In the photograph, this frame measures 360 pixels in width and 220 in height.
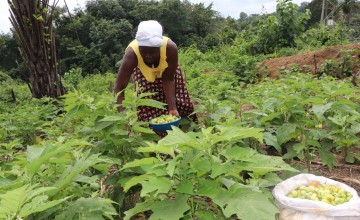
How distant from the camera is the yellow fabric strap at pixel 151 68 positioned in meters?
3.81

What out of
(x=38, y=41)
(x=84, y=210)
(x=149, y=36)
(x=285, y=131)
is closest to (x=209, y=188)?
(x=84, y=210)

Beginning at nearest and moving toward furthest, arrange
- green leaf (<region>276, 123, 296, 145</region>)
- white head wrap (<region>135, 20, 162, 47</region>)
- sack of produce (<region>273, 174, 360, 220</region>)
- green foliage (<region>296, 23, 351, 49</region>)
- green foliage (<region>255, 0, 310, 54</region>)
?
sack of produce (<region>273, 174, 360, 220</region>) → green leaf (<region>276, 123, 296, 145</region>) → white head wrap (<region>135, 20, 162, 47</region>) → green foliage (<region>255, 0, 310, 54</region>) → green foliage (<region>296, 23, 351, 49</region>)

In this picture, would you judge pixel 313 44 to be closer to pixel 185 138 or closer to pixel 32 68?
pixel 32 68

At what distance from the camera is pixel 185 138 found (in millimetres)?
1748

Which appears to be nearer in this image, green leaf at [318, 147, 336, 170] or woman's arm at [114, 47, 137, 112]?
green leaf at [318, 147, 336, 170]

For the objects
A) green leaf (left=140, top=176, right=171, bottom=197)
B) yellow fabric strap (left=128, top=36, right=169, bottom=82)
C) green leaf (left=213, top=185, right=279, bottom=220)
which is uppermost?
yellow fabric strap (left=128, top=36, right=169, bottom=82)

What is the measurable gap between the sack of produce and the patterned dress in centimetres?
189

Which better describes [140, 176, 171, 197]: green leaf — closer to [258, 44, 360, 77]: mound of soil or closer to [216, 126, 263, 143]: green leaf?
[216, 126, 263, 143]: green leaf

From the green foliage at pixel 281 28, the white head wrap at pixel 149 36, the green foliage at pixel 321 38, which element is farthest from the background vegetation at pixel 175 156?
the green foliage at pixel 321 38

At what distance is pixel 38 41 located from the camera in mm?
6980

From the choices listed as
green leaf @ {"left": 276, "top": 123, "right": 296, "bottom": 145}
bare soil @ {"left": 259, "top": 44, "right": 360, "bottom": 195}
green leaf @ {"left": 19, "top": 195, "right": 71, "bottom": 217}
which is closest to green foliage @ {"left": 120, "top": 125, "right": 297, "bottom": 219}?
green leaf @ {"left": 19, "top": 195, "right": 71, "bottom": 217}

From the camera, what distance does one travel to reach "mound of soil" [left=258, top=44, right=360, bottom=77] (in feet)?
29.1

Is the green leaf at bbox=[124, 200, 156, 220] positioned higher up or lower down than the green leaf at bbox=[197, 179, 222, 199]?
lower down

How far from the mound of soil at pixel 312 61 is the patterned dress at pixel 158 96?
5648 mm
